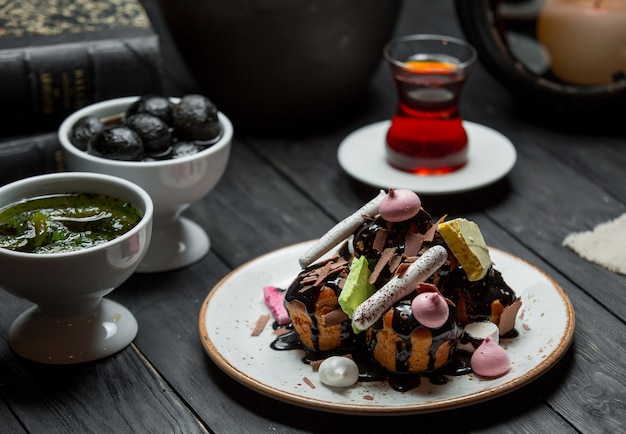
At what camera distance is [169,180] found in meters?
1.07

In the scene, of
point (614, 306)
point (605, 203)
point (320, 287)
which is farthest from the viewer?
point (605, 203)

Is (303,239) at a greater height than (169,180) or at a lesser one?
lesser

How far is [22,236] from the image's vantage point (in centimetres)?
93

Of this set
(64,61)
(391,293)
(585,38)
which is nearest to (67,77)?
(64,61)

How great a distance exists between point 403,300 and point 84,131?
17.3 inches

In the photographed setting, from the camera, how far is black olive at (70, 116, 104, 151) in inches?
43.2

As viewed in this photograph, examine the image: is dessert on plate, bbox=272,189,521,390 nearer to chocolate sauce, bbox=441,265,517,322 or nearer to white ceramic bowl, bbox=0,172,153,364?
chocolate sauce, bbox=441,265,517,322

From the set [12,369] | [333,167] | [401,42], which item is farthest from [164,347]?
[401,42]

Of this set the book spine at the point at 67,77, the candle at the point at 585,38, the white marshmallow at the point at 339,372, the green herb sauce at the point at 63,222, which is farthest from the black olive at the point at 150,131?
the candle at the point at 585,38

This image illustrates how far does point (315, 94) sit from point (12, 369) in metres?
0.65

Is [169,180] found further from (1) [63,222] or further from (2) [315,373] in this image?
(2) [315,373]

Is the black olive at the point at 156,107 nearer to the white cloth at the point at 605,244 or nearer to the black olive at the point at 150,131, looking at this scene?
the black olive at the point at 150,131

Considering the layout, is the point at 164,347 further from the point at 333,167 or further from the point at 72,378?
the point at 333,167

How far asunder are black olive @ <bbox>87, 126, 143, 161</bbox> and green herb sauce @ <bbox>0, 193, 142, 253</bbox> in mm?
80
